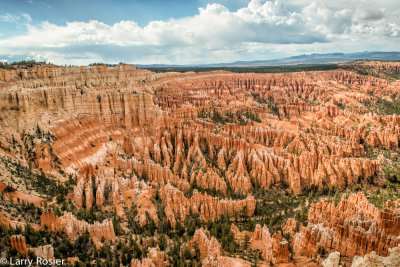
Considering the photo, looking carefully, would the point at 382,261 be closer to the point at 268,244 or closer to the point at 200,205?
the point at 268,244

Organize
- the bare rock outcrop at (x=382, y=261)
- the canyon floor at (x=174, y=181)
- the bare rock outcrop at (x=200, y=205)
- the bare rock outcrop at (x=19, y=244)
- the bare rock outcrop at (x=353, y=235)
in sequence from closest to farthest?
1. the bare rock outcrop at (x=382, y=261)
2. the bare rock outcrop at (x=19, y=244)
3. the bare rock outcrop at (x=353, y=235)
4. the canyon floor at (x=174, y=181)
5. the bare rock outcrop at (x=200, y=205)

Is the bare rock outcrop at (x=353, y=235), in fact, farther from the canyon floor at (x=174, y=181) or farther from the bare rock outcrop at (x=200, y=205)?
the bare rock outcrop at (x=200, y=205)

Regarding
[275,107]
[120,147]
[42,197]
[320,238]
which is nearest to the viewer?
[320,238]

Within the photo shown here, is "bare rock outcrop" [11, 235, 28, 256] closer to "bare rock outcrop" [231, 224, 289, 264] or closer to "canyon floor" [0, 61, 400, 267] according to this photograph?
"canyon floor" [0, 61, 400, 267]

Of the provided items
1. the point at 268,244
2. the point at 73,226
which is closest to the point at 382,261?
the point at 268,244

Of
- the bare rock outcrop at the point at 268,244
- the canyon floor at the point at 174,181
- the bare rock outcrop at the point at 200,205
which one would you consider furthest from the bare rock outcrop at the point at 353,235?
the bare rock outcrop at the point at 200,205

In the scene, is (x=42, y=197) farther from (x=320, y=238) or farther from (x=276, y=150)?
(x=276, y=150)

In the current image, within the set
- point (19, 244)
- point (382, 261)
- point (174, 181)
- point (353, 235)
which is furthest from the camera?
point (174, 181)

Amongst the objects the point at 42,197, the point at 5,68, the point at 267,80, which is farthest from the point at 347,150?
the point at 267,80
